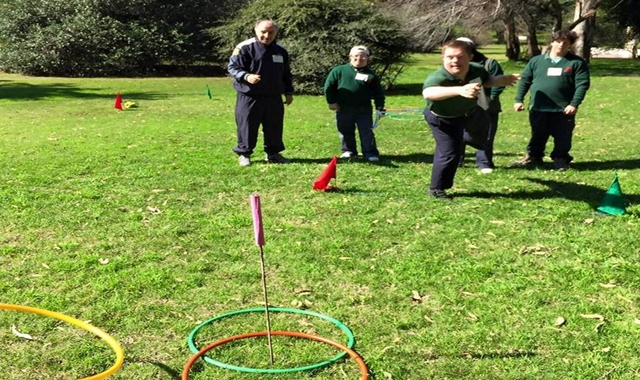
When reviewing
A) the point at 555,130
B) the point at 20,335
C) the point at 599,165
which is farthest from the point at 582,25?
the point at 20,335

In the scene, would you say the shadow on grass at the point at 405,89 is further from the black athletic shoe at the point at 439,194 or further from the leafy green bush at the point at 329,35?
the black athletic shoe at the point at 439,194

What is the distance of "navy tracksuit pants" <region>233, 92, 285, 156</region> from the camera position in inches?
326

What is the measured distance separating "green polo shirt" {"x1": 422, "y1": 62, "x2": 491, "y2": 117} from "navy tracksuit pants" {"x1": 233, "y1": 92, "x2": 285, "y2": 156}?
2.56 meters

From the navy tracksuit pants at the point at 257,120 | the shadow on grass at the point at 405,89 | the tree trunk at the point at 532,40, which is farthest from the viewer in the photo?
the tree trunk at the point at 532,40

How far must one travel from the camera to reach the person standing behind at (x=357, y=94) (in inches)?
346

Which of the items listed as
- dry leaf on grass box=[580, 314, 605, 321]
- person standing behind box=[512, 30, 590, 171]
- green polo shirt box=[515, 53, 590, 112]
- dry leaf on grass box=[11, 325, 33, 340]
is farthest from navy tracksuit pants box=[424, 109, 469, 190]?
dry leaf on grass box=[11, 325, 33, 340]

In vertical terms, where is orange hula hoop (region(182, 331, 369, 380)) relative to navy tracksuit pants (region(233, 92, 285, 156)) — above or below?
below

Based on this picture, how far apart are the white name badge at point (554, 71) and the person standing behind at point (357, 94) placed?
7.19 ft

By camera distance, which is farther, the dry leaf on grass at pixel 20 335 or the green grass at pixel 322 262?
the dry leaf on grass at pixel 20 335

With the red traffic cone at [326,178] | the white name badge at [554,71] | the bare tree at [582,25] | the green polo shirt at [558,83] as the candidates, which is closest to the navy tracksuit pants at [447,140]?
the red traffic cone at [326,178]

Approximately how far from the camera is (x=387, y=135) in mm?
11211

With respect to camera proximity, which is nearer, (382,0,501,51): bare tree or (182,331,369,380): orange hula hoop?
(182,331,369,380): orange hula hoop

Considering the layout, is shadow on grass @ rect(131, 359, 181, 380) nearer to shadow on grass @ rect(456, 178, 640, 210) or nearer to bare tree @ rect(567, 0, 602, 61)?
shadow on grass @ rect(456, 178, 640, 210)

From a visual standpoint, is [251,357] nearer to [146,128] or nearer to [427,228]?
[427,228]
